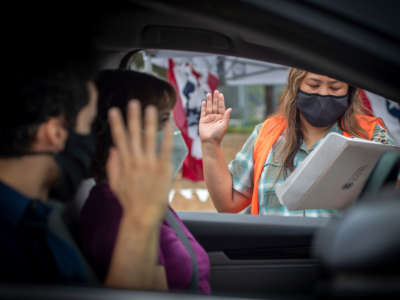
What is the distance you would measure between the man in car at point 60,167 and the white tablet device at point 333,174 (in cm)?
87

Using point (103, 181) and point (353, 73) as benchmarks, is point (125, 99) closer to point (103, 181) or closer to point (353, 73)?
point (103, 181)

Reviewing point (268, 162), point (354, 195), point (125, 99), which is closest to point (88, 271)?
point (125, 99)

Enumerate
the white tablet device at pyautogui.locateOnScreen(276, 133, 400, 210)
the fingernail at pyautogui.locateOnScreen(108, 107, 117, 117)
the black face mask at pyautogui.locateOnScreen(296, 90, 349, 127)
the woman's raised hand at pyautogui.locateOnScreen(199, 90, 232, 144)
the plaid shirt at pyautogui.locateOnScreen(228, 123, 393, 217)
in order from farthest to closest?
the plaid shirt at pyautogui.locateOnScreen(228, 123, 393, 217)
the woman's raised hand at pyautogui.locateOnScreen(199, 90, 232, 144)
the black face mask at pyautogui.locateOnScreen(296, 90, 349, 127)
the white tablet device at pyautogui.locateOnScreen(276, 133, 400, 210)
the fingernail at pyautogui.locateOnScreen(108, 107, 117, 117)

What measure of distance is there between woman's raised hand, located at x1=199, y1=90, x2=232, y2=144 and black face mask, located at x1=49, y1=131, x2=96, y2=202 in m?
0.96

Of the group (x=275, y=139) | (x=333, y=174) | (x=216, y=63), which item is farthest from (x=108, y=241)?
(x=216, y=63)

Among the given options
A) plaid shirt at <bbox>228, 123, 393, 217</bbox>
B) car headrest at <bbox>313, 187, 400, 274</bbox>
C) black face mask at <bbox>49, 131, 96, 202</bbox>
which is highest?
black face mask at <bbox>49, 131, 96, 202</bbox>

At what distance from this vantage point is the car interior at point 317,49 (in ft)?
2.27

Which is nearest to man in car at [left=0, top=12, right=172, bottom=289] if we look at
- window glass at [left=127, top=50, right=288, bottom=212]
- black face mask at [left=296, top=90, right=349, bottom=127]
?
window glass at [left=127, top=50, right=288, bottom=212]

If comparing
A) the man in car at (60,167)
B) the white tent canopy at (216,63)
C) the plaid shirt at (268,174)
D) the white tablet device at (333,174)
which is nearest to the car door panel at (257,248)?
the plaid shirt at (268,174)

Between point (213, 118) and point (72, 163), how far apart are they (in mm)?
1045

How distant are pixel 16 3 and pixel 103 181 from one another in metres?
0.45

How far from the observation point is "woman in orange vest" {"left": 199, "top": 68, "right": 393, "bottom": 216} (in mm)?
1788

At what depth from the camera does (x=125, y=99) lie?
40.8 inches

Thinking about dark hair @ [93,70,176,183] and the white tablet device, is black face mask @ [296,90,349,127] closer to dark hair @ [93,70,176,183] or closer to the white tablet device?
the white tablet device
